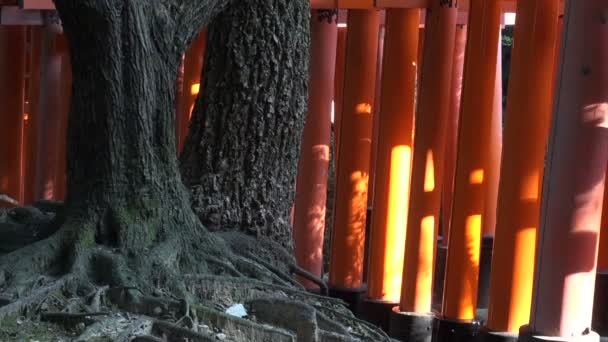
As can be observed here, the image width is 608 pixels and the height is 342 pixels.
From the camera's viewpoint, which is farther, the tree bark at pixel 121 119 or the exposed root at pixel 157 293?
the tree bark at pixel 121 119

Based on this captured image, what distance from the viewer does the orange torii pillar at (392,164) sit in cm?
1270

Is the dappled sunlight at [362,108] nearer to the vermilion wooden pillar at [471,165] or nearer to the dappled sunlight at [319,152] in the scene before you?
the dappled sunlight at [319,152]

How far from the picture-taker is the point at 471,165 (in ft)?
39.0

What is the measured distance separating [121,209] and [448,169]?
35.4 ft

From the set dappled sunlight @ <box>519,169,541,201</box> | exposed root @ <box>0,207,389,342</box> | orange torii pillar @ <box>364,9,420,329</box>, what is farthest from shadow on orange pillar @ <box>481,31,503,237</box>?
exposed root @ <box>0,207,389,342</box>

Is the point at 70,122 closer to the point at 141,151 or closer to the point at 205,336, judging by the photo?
the point at 141,151

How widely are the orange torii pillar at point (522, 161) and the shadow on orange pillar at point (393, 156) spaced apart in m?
1.93

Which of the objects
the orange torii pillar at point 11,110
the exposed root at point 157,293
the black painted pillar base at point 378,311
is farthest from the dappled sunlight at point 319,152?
the exposed root at point 157,293

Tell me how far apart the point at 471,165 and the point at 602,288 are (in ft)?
7.93

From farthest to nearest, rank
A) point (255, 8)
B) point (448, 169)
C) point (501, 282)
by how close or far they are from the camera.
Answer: point (448, 169) → point (501, 282) → point (255, 8)

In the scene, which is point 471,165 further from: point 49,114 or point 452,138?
point 49,114

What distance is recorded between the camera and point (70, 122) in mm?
5547

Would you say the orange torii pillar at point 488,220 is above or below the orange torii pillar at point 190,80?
below

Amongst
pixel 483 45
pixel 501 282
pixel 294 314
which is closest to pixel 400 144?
pixel 483 45
